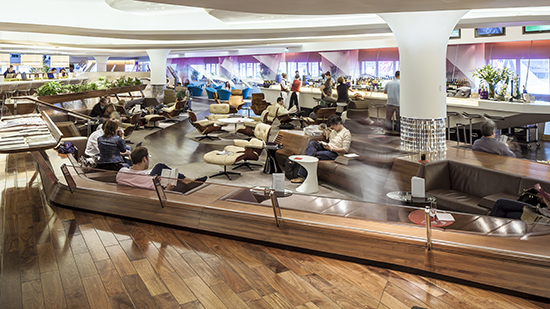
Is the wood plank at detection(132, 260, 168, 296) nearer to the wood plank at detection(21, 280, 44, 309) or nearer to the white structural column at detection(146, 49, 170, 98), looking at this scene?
the wood plank at detection(21, 280, 44, 309)

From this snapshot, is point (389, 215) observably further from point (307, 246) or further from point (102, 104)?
point (102, 104)

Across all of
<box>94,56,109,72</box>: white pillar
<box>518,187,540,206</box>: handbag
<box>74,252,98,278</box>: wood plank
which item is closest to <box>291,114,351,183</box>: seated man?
<box>518,187,540,206</box>: handbag

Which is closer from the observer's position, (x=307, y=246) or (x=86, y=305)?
(x=86, y=305)

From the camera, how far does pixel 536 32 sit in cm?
1084

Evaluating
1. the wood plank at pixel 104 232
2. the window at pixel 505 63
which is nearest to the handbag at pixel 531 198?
the wood plank at pixel 104 232

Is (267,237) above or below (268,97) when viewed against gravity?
below

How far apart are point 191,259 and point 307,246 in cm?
102

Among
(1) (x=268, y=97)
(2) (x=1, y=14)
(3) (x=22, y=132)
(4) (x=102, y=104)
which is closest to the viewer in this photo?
(3) (x=22, y=132)

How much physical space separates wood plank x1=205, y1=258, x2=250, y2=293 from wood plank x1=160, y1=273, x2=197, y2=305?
0.31 metres

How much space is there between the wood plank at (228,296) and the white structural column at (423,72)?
16.0ft

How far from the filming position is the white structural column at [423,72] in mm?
6801

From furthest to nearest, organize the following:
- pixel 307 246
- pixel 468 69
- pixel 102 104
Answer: pixel 468 69, pixel 102 104, pixel 307 246

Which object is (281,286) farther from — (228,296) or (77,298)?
(77,298)

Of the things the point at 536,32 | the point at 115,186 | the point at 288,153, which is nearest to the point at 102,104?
the point at 288,153
